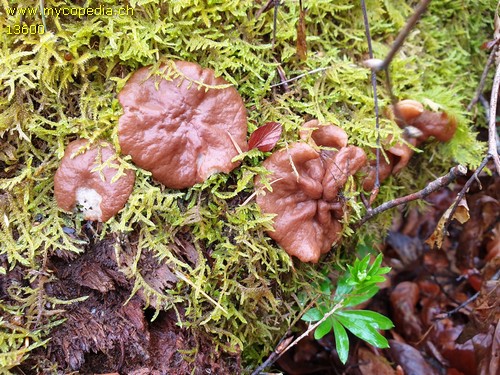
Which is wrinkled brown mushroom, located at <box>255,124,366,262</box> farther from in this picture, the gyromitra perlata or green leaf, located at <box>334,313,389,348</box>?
green leaf, located at <box>334,313,389,348</box>

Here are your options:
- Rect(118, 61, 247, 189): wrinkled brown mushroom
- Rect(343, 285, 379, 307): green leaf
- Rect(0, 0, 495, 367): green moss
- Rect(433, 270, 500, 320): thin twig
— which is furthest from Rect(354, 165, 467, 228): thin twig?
Rect(433, 270, 500, 320): thin twig

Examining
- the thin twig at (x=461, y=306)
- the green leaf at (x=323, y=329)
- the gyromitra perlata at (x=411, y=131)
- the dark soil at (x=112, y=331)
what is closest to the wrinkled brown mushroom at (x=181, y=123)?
the dark soil at (x=112, y=331)

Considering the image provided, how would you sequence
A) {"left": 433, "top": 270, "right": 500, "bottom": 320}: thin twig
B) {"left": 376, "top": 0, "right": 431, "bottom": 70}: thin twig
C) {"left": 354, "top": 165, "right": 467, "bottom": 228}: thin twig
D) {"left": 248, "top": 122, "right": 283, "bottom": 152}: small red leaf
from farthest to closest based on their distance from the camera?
1. {"left": 433, "top": 270, "right": 500, "bottom": 320}: thin twig
2. {"left": 248, "top": 122, "right": 283, "bottom": 152}: small red leaf
3. {"left": 354, "top": 165, "right": 467, "bottom": 228}: thin twig
4. {"left": 376, "top": 0, "right": 431, "bottom": 70}: thin twig

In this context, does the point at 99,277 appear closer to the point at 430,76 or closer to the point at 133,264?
the point at 133,264

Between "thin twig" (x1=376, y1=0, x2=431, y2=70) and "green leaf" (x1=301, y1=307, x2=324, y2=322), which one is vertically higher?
"thin twig" (x1=376, y1=0, x2=431, y2=70)

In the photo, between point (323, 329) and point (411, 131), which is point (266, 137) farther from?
point (323, 329)

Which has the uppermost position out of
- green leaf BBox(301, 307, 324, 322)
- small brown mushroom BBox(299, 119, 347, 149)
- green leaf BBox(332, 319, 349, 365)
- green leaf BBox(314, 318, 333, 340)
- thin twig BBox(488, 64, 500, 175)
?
thin twig BBox(488, 64, 500, 175)

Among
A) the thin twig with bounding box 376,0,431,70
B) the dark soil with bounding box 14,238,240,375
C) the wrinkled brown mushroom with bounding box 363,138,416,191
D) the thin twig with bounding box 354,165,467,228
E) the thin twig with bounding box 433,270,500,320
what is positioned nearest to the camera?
the thin twig with bounding box 376,0,431,70

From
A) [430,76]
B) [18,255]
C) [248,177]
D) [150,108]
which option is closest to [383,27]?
[430,76]
